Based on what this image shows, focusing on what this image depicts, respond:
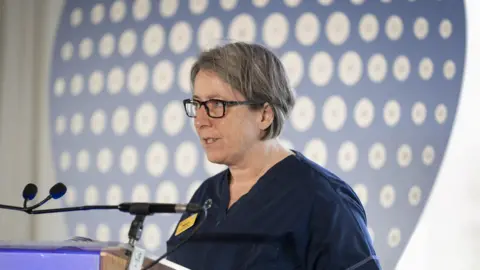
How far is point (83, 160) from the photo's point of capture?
7.54 ft

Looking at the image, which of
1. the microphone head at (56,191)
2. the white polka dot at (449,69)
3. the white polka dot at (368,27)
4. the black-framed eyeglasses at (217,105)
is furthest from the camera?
the white polka dot at (368,27)

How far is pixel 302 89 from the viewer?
6.48 ft

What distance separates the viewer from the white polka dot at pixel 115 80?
224 cm

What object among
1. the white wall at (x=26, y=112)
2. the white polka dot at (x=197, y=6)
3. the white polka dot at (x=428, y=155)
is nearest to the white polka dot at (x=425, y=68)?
the white polka dot at (x=428, y=155)

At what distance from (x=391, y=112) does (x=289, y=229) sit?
2.67ft

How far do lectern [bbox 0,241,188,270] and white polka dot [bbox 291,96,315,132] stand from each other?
1.16 meters

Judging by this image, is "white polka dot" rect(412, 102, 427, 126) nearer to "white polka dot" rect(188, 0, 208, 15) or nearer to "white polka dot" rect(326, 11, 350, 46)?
"white polka dot" rect(326, 11, 350, 46)

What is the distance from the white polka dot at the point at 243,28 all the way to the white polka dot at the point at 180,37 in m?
0.15

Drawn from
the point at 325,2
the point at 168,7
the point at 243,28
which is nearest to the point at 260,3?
the point at 243,28

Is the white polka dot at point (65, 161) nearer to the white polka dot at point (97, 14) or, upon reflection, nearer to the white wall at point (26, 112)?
the white wall at point (26, 112)

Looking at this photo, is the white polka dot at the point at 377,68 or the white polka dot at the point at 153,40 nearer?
the white polka dot at the point at 377,68

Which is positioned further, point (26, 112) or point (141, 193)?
point (26, 112)

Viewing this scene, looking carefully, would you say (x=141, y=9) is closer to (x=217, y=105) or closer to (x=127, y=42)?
(x=127, y=42)

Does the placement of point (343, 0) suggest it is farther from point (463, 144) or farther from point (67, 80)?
point (67, 80)
